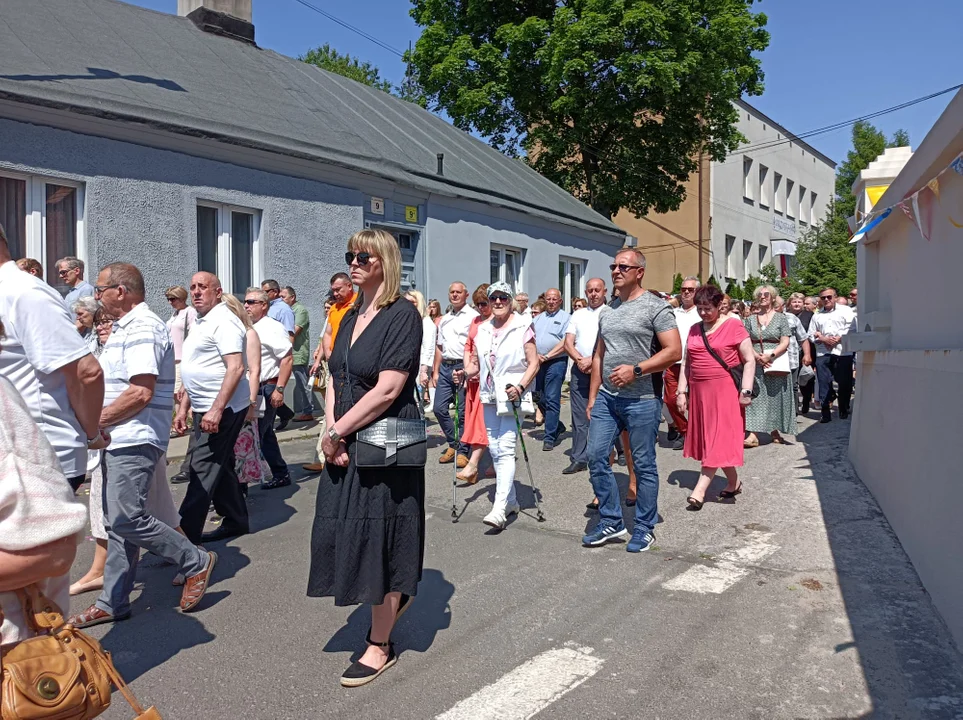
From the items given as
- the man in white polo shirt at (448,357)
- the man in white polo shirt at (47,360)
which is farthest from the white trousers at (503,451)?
Answer: the man in white polo shirt at (47,360)

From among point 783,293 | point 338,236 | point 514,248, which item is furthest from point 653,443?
point 783,293

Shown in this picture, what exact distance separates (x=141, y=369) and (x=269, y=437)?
3542 mm

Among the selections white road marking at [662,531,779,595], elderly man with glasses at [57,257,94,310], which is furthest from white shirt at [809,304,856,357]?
elderly man with glasses at [57,257,94,310]

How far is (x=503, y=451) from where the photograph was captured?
21.4 ft

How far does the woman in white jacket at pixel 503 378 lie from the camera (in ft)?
21.3

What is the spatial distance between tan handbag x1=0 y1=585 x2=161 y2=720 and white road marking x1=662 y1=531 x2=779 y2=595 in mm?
3516

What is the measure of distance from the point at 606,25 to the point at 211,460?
66.9 ft

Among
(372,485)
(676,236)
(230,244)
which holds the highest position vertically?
(676,236)

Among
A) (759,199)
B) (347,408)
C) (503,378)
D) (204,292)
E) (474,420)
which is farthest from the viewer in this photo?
(759,199)

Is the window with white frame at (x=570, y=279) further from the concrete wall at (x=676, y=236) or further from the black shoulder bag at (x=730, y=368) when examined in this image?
the concrete wall at (x=676, y=236)

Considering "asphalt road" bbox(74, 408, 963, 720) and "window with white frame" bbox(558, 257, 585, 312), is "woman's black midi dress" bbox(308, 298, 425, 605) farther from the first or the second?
"window with white frame" bbox(558, 257, 585, 312)

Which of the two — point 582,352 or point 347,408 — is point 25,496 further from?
point 582,352

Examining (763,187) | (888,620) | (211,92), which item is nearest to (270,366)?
(888,620)

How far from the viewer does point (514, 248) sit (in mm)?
18156
